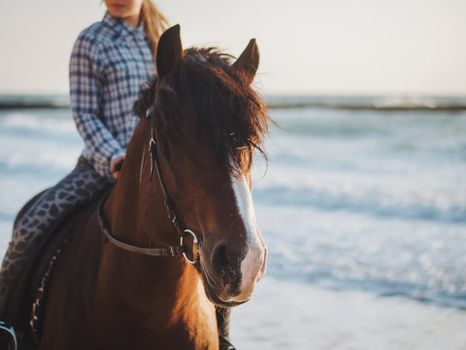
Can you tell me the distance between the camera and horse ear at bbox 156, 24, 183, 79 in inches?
83.5

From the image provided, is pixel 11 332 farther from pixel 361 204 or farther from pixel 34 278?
pixel 361 204

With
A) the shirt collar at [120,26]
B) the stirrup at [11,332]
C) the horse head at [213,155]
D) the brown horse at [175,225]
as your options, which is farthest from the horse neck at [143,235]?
the shirt collar at [120,26]

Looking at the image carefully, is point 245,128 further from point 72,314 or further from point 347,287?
point 347,287

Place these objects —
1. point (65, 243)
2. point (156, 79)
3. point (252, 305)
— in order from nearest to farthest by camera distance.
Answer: point (156, 79) < point (65, 243) < point (252, 305)

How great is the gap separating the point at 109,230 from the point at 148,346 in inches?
21.0

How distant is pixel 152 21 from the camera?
3443 millimetres

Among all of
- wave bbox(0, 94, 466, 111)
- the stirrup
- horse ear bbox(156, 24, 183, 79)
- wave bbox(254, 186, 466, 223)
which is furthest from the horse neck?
wave bbox(0, 94, 466, 111)

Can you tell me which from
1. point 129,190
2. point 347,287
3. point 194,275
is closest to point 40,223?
point 129,190

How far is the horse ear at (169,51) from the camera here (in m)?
2.12

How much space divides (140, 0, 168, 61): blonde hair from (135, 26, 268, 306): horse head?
1.28 m

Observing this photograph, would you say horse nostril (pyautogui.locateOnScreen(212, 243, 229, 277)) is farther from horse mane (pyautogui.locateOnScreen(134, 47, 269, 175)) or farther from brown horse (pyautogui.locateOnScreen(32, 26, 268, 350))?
horse mane (pyautogui.locateOnScreen(134, 47, 269, 175))

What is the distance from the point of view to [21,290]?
3.07 metres

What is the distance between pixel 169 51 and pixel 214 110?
1.08 ft

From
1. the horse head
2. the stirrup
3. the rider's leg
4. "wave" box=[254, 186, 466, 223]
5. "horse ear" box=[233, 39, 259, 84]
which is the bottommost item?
"wave" box=[254, 186, 466, 223]
